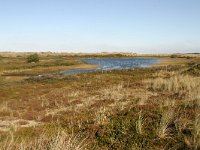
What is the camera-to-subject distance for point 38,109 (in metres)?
22.5

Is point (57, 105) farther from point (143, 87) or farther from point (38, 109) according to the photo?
point (143, 87)

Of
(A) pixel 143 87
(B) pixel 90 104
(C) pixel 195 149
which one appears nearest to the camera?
(C) pixel 195 149

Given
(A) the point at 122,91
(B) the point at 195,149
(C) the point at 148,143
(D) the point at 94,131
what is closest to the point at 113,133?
(D) the point at 94,131

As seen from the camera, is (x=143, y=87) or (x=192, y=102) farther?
(x=143, y=87)

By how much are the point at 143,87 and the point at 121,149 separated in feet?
60.4

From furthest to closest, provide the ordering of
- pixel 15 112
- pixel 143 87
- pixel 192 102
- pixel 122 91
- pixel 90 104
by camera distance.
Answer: pixel 143 87 < pixel 122 91 < pixel 90 104 < pixel 15 112 < pixel 192 102

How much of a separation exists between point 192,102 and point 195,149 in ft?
22.0

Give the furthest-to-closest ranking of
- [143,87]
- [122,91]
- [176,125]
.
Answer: [143,87], [122,91], [176,125]

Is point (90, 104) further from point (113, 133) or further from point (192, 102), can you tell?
point (113, 133)

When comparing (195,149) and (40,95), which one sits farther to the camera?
(40,95)

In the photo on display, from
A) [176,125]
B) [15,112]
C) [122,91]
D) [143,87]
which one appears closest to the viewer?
[176,125]

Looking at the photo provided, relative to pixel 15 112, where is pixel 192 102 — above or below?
above

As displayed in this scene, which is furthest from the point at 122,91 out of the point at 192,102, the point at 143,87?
the point at 192,102

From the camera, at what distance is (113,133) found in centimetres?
1293
